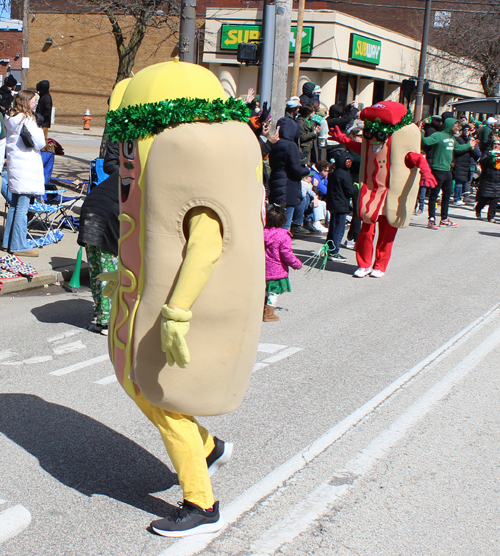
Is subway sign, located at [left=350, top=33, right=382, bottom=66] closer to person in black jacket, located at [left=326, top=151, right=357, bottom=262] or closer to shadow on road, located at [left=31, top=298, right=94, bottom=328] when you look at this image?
person in black jacket, located at [left=326, top=151, right=357, bottom=262]

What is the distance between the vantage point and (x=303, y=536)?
11.1 feet

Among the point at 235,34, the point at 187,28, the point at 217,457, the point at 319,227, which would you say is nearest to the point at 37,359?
the point at 217,457

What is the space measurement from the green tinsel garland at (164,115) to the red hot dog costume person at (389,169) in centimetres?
608

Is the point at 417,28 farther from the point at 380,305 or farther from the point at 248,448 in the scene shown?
the point at 248,448

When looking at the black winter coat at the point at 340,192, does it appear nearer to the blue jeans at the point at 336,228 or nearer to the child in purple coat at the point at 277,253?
the blue jeans at the point at 336,228

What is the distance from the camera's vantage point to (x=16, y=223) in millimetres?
8797

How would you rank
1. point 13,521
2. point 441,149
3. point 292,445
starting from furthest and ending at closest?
point 441,149 < point 292,445 < point 13,521

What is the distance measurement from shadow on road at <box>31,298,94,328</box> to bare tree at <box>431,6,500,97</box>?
3123 centimetres

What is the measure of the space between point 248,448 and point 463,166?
14.7 metres

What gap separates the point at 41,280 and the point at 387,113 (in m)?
4.62

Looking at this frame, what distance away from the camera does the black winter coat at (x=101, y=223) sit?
19.7ft

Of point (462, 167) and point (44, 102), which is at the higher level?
point (44, 102)

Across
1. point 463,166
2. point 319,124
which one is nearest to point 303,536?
point 319,124

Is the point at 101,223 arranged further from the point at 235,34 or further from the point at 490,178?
the point at 235,34
